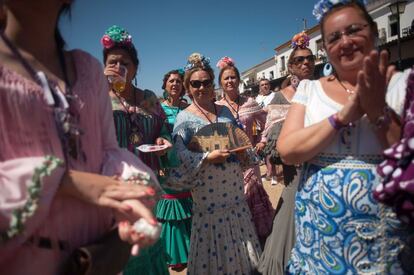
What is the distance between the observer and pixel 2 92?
3.05 feet

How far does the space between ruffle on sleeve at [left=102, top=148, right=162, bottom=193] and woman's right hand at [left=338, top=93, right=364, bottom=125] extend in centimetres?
91

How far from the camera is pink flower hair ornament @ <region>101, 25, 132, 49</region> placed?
2666mm

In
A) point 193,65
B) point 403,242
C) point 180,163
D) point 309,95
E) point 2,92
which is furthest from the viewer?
point 193,65

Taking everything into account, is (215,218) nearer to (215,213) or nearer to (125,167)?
(215,213)

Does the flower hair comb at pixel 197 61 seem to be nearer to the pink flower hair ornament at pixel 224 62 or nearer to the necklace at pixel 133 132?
the necklace at pixel 133 132

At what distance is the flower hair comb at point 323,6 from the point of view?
1662mm

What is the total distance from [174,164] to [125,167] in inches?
64.5

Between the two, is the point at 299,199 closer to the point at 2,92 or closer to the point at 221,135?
the point at 221,135

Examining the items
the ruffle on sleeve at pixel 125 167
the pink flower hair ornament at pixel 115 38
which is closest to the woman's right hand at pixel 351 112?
the ruffle on sleeve at pixel 125 167

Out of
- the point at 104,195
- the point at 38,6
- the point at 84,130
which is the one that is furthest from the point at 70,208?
the point at 38,6

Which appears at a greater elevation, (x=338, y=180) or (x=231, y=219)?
(x=338, y=180)

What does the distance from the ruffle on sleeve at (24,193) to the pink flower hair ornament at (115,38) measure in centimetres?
196

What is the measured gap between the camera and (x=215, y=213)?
2938mm

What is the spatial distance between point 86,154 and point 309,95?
1.23 m
